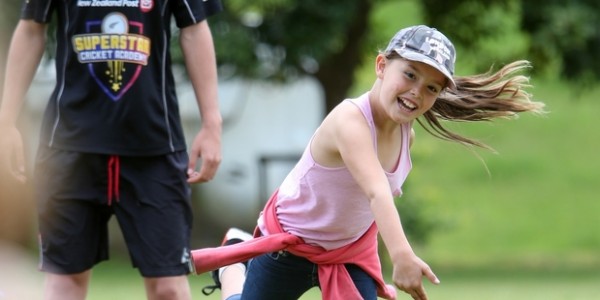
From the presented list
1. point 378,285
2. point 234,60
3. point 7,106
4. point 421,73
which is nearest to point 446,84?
point 421,73

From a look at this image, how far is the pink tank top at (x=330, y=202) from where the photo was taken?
5.11m

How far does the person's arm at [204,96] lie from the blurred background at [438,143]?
0.80 m

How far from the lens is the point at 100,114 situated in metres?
5.47

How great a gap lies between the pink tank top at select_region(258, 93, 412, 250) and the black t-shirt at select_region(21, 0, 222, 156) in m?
0.65

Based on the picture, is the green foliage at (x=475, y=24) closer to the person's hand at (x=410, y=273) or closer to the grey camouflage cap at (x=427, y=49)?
the grey camouflage cap at (x=427, y=49)

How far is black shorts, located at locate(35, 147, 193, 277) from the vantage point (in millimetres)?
5465

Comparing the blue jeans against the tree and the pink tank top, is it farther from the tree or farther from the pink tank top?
the tree

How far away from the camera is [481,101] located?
5.34 meters

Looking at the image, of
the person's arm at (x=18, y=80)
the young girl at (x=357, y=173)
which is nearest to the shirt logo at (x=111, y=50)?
the person's arm at (x=18, y=80)

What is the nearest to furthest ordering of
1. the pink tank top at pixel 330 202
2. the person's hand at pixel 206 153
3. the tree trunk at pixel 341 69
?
the pink tank top at pixel 330 202 < the person's hand at pixel 206 153 < the tree trunk at pixel 341 69

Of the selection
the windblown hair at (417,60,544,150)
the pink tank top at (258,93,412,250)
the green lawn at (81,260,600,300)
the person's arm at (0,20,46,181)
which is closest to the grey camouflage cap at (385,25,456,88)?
the pink tank top at (258,93,412,250)

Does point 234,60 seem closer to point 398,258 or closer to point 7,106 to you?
point 7,106

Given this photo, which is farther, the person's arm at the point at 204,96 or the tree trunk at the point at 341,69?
the tree trunk at the point at 341,69

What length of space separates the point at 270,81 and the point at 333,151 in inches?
446
